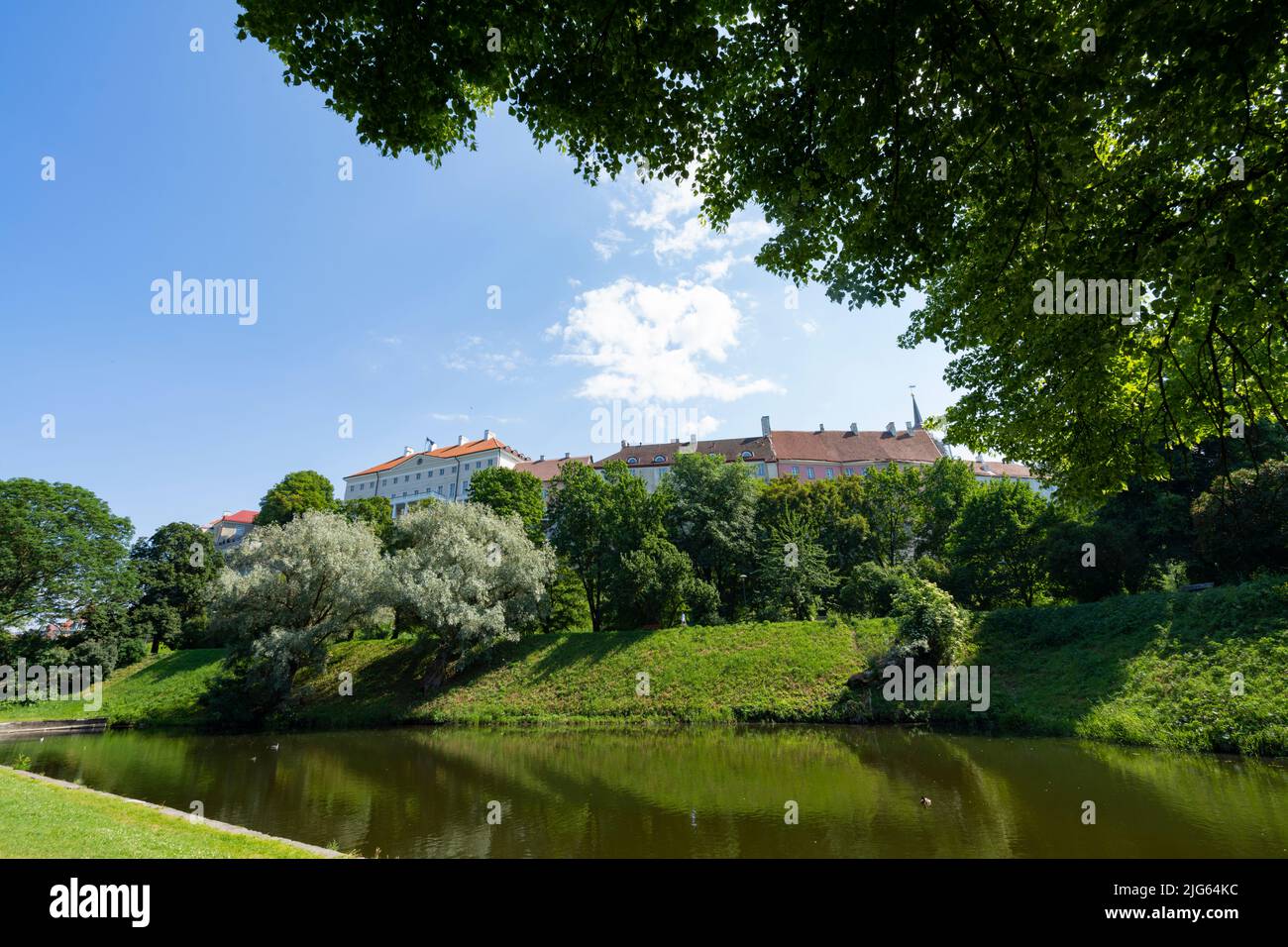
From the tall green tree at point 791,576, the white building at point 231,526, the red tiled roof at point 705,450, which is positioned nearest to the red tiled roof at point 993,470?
the red tiled roof at point 705,450

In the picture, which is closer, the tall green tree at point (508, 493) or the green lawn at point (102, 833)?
the green lawn at point (102, 833)

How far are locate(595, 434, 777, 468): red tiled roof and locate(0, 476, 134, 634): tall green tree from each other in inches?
1675

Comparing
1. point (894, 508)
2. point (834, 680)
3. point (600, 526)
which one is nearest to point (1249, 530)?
point (834, 680)

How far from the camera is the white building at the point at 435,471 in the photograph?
7319 cm

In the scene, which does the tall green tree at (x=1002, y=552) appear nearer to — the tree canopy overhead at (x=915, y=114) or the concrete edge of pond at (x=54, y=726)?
the tree canopy overhead at (x=915, y=114)

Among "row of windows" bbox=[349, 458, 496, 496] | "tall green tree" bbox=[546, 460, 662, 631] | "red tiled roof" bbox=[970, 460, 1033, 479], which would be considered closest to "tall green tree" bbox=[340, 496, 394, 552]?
"tall green tree" bbox=[546, 460, 662, 631]

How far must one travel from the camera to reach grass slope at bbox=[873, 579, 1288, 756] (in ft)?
55.0

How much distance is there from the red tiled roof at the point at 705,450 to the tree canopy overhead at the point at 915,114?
61043 millimetres

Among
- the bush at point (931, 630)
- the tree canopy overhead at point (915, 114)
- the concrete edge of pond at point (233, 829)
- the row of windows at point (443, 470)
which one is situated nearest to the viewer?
the tree canopy overhead at point (915, 114)

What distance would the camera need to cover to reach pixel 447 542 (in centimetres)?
3023
